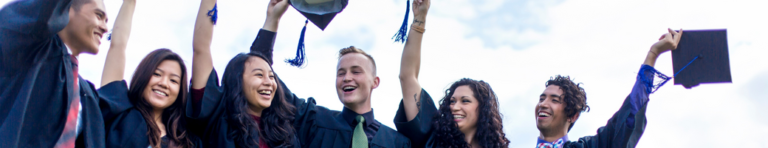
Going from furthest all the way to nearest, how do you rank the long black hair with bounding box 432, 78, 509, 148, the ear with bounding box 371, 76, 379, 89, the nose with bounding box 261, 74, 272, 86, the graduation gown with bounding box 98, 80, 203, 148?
the ear with bounding box 371, 76, 379, 89
the long black hair with bounding box 432, 78, 509, 148
the nose with bounding box 261, 74, 272, 86
the graduation gown with bounding box 98, 80, 203, 148

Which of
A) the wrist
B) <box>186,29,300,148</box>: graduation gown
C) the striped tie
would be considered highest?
the wrist

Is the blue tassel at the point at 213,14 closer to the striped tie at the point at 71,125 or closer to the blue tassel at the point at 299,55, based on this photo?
the blue tassel at the point at 299,55

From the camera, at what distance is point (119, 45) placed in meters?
3.65

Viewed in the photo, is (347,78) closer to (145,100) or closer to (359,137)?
(359,137)

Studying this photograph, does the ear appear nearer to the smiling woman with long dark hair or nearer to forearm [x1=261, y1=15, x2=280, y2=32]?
forearm [x1=261, y1=15, x2=280, y2=32]

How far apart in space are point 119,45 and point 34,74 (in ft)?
4.26

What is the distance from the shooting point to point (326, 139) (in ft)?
13.4

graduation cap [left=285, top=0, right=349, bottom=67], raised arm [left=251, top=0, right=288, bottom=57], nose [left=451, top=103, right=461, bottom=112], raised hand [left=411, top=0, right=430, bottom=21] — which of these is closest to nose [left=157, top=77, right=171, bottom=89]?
raised arm [left=251, top=0, right=288, bottom=57]

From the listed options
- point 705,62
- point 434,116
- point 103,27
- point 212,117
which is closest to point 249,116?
point 212,117

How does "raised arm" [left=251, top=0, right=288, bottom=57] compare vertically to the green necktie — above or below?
above

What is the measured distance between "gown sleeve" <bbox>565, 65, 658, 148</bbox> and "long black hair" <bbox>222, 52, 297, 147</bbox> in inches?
88.9

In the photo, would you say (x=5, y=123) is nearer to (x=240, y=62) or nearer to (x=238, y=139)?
(x=238, y=139)

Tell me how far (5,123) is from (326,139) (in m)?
2.08

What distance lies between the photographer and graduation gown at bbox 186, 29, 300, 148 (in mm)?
3621
